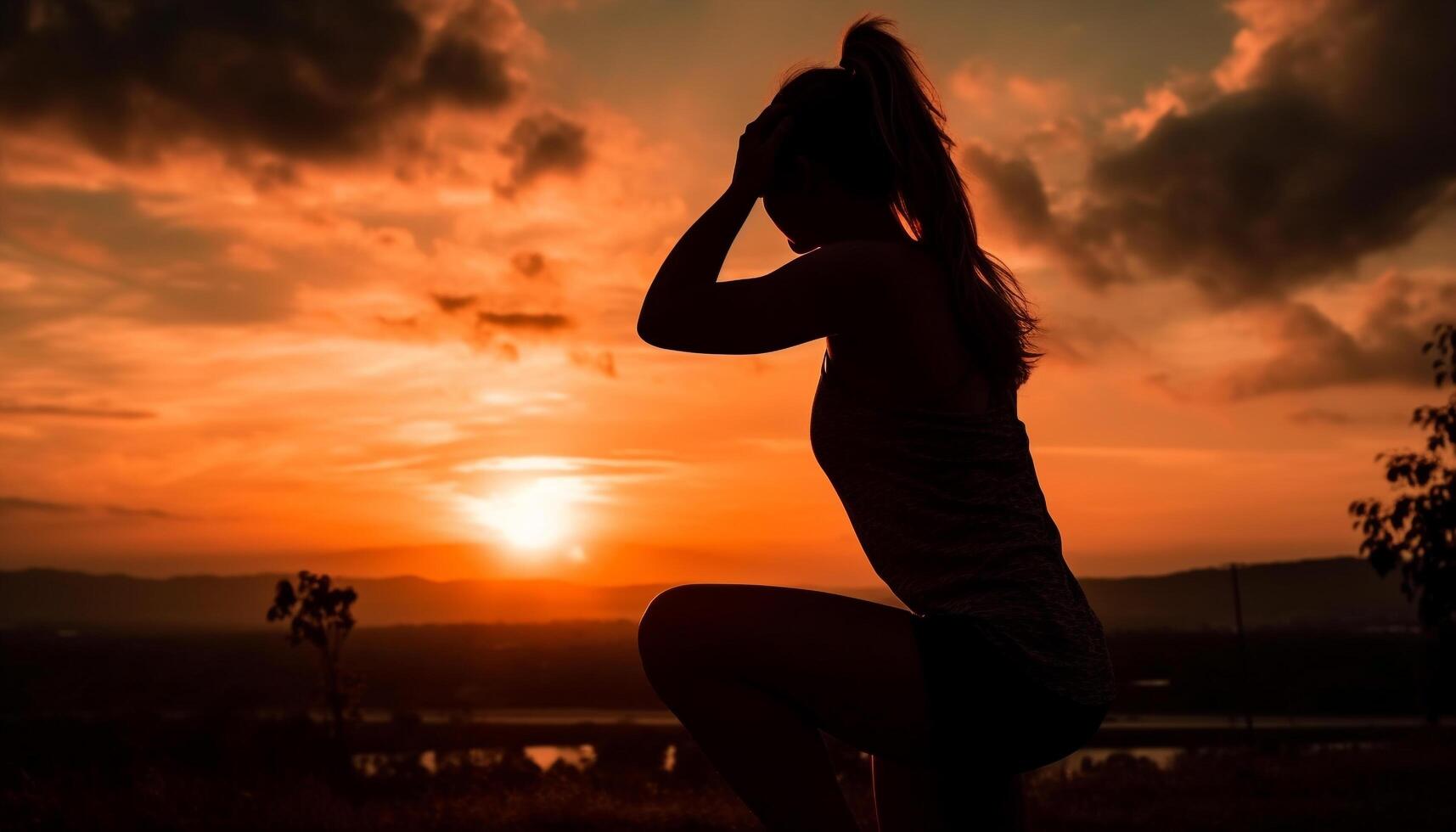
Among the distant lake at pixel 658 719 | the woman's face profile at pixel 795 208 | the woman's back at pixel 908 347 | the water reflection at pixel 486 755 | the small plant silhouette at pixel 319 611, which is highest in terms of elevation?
the woman's face profile at pixel 795 208

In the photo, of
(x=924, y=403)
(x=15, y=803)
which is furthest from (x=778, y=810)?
(x=15, y=803)

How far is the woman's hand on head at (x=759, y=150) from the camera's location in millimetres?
1802

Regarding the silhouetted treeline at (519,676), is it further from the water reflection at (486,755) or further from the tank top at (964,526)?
the tank top at (964,526)

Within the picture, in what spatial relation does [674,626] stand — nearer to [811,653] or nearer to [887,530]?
[811,653]

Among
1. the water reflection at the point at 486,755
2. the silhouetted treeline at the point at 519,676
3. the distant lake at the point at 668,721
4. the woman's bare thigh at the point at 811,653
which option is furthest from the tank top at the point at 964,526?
the silhouetted treeline at the point at 519,676

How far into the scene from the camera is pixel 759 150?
5.98ft

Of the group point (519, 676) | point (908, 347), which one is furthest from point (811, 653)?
point (519, 676)

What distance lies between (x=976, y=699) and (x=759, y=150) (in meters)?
0.93

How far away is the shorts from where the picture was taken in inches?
61.6

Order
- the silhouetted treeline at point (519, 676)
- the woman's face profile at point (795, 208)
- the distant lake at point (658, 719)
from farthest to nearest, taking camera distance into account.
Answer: the silhouetted treeline at point (519, 676) → the distant lake at point (658, 719) → the woman's face profile at point (795, 208)

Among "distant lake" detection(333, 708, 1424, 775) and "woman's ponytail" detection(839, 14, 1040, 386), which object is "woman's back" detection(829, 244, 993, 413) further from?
"distant lake" detection(333, 708, 1424, 775)

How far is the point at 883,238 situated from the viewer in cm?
194

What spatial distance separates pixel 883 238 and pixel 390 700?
300ft

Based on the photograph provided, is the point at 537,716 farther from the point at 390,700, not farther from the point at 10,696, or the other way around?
the point at 10,696
